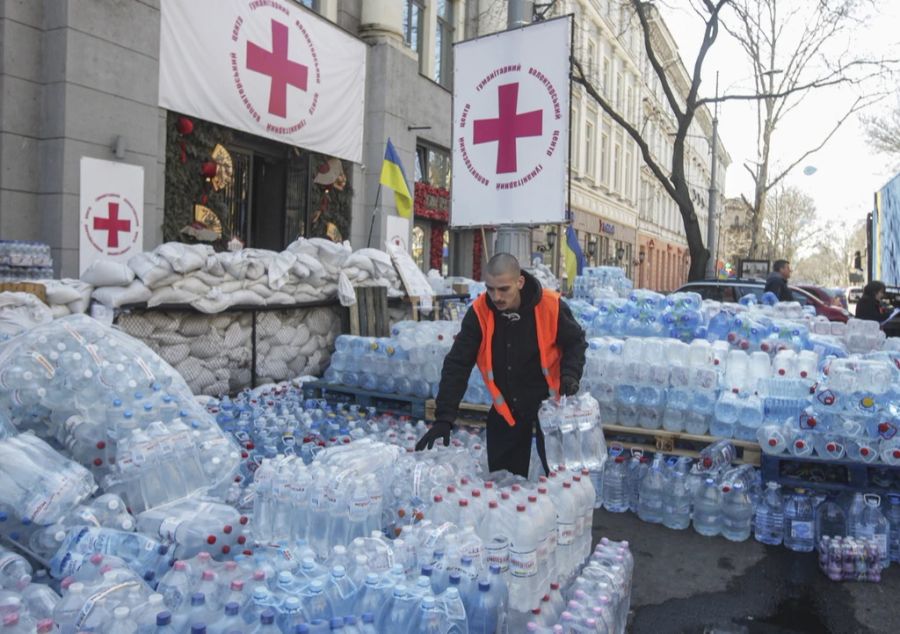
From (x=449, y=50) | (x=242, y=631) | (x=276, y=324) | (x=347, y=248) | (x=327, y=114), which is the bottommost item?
(x=242, y=631)

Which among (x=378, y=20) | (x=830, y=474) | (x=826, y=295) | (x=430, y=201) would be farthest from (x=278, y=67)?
(x=826, y=295)

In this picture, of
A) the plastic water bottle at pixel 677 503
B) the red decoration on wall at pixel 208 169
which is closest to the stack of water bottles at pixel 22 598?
the plastic water bottle at pixel 677 503

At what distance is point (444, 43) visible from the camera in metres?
19.3

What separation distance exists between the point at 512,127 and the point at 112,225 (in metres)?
6.40

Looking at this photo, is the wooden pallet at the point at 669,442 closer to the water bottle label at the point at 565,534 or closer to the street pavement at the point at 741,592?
the street pavement at the point at 741,592

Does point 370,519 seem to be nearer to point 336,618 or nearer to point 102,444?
point 336,618

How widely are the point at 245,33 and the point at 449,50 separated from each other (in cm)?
906

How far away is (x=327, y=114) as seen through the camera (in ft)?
45.5

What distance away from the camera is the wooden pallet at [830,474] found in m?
4.99

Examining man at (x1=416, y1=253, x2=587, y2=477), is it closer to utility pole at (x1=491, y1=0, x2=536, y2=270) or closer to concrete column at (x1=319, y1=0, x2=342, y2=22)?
utility pole at (x1=491, y1=0, x2=536, y2=270)

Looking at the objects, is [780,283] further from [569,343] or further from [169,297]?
[169,297]

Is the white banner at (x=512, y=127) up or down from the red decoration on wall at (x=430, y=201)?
down

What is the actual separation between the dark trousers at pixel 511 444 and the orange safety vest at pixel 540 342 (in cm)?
7

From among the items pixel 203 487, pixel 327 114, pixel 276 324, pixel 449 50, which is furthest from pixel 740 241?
pixel 203 487
